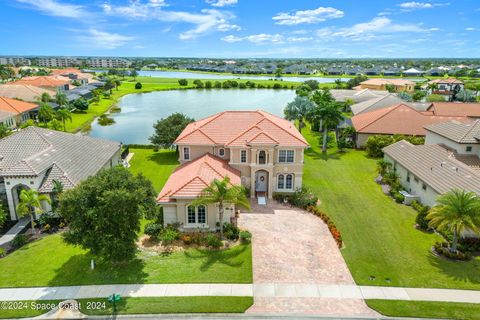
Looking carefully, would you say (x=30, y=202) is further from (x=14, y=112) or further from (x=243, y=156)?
(x=14, y=112)

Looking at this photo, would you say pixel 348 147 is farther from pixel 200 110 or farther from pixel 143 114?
pixel 143 114

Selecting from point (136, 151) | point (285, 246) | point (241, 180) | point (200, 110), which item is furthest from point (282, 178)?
point (200, 110)

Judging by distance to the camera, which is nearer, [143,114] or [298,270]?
[298,270]

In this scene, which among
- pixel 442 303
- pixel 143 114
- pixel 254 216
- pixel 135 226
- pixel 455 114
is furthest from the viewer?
pixel 143 114

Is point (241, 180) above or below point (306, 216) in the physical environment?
above

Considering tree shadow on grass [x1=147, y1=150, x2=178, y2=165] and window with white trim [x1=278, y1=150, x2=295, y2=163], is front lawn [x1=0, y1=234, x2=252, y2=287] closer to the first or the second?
window with white trim [x1=278, y1=150, x2=295, y2=163]

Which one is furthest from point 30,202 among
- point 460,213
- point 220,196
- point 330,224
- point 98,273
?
point 460,213

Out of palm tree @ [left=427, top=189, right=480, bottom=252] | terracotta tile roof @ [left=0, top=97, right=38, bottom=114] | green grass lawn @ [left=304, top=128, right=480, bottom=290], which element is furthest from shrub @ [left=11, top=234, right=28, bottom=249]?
terracotta tile roof @ [left=0, top=97, right=38, bottom=114]

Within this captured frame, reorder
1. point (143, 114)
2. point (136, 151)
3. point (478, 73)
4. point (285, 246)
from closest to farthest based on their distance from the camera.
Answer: point (285, 246) → point (136, 151) → point (143, 114) → point (478, 73)
